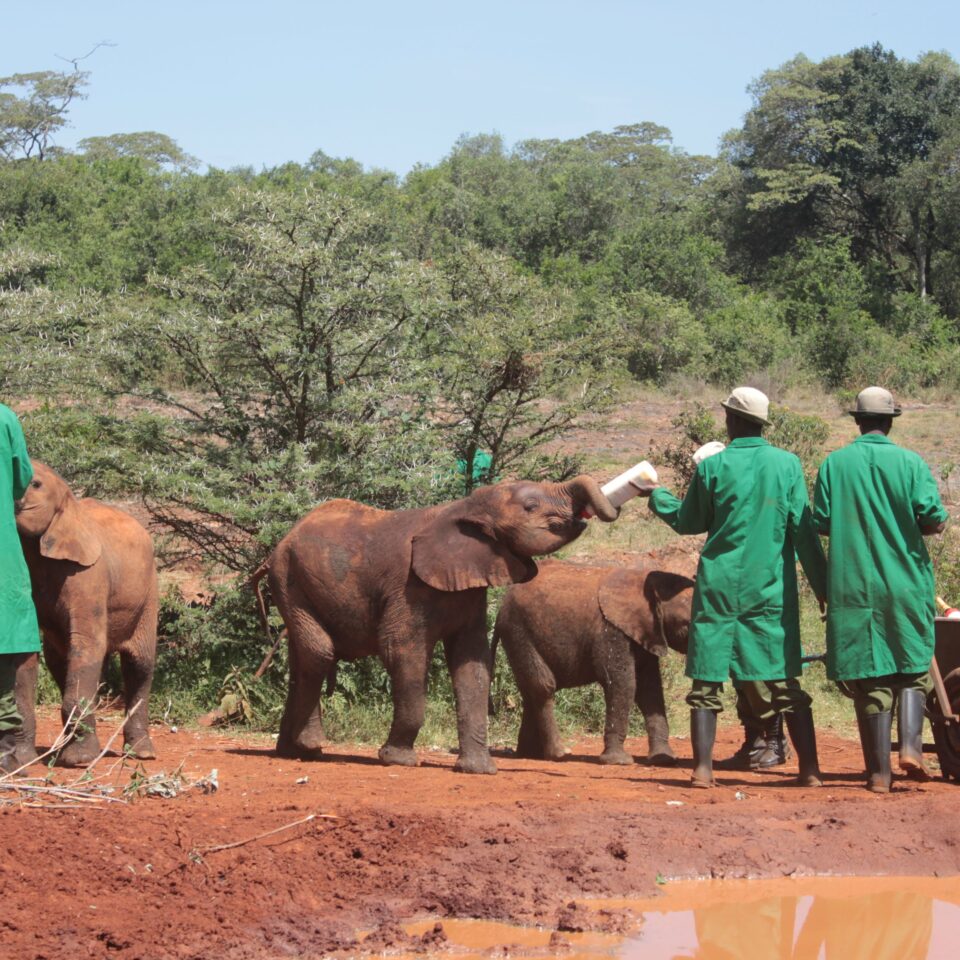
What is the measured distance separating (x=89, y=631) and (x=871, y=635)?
3933 mm

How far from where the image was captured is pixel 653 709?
8.95m

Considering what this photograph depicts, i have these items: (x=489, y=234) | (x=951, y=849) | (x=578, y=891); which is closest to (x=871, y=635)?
(x=951, y=849)

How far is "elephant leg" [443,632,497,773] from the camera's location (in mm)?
7961

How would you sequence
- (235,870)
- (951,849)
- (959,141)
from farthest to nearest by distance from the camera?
(959,141) → (951,849) → (235,870)

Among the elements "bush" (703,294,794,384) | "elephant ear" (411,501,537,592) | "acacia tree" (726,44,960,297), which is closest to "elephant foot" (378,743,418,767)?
"elephant ear" (411,501,537,592)

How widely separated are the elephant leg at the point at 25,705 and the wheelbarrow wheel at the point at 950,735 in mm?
4517

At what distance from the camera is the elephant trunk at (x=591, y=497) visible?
24.8ft

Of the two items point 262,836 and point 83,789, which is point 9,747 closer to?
point 83,789

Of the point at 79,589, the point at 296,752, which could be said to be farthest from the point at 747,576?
the point at 79,589

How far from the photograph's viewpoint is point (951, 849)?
21.0ft

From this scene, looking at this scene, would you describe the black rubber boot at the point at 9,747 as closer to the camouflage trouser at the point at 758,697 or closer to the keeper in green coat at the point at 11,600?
the keeper in green coat at the point at 11,600

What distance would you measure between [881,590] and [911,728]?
68 centimetres

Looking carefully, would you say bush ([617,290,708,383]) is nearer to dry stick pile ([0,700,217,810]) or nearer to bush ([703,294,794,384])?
bush ([703,294,794,384])

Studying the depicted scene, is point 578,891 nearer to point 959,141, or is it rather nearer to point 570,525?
point 570,525
